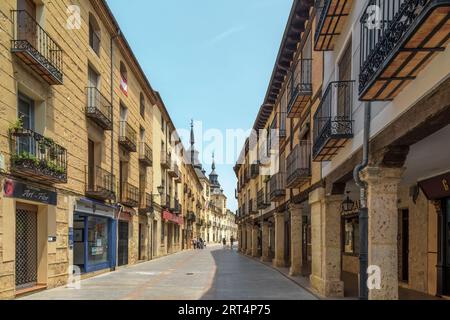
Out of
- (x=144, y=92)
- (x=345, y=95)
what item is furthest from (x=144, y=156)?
(x=345, y=95)

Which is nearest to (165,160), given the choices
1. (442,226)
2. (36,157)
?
(36,157)

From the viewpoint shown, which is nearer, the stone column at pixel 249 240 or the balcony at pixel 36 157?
the balcony at pixel 36 157

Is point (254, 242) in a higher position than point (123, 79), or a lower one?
lower

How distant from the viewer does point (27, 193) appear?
1201cm

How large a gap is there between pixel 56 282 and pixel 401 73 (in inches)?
473

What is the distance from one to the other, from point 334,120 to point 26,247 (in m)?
8.86

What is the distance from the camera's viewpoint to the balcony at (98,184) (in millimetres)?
17453

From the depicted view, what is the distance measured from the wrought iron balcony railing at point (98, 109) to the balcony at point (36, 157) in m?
3.46

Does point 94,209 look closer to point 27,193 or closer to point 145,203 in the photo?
point 27,193

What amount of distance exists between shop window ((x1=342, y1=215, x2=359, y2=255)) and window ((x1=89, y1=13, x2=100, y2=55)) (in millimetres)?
12803

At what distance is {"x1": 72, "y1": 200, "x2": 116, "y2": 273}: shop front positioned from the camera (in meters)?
16.9

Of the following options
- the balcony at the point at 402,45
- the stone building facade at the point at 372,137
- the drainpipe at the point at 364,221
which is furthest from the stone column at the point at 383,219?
the balcony at the point at 402,45

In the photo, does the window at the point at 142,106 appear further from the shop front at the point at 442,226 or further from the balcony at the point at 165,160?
the shop front at the point at 442,226

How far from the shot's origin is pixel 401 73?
5871 millimetres
